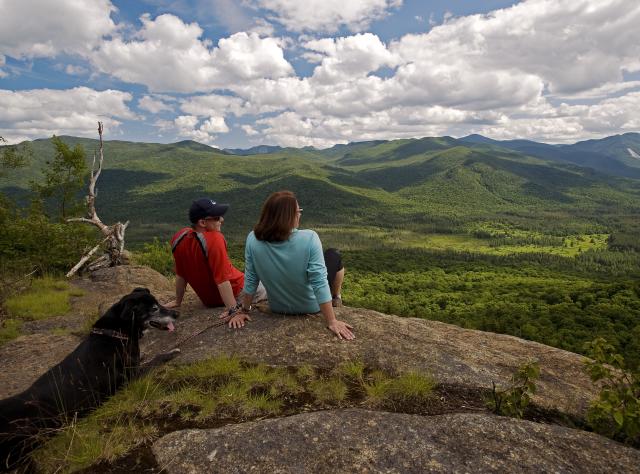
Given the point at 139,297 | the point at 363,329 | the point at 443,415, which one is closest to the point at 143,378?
the point at 139,297

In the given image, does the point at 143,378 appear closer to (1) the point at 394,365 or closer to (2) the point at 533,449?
(1) the point at 394,365

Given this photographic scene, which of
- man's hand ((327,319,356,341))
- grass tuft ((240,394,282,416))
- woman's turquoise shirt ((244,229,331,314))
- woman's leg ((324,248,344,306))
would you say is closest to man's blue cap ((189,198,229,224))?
woman's turquoise shirt ((244,229,331,314))

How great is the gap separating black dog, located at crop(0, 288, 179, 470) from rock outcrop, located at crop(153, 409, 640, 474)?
1.26 metres

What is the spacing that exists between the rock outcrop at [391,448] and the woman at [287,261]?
74.6 inches

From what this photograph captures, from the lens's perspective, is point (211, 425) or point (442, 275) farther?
point (442, 275)

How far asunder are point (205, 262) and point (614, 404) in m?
5.27

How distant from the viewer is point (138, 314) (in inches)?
192

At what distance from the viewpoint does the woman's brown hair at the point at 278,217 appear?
4762mm

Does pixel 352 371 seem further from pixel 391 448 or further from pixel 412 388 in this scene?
pixel 391 448

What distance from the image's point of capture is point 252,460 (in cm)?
297

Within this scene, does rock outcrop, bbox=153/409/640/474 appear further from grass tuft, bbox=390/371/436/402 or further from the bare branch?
the bare branch

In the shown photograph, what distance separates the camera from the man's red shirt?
18.9 feet

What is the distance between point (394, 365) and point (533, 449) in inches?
73.5

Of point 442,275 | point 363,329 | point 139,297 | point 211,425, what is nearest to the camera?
point 211,425
